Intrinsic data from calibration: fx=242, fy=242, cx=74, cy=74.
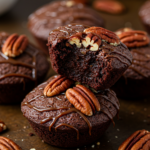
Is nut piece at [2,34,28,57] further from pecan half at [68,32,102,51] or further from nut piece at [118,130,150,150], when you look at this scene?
nut piece at [118,130,150,150]

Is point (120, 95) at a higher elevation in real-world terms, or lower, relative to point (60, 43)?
lower

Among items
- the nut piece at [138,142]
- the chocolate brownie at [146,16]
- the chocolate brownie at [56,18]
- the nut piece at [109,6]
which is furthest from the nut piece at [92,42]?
the nut piece at [109,6]

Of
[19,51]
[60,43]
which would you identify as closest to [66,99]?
[60,43]

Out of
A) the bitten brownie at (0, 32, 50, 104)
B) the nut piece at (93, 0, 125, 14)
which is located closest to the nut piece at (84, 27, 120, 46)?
the bitten brownie at (0, 32, 50, 104)

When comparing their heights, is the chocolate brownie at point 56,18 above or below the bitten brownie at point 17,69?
above

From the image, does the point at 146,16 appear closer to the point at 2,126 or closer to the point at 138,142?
→ the point at 138,142

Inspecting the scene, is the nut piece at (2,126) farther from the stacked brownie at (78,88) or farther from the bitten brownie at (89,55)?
the bitten brownie at (89,55)

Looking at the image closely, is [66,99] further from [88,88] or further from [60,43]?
[60,43]
